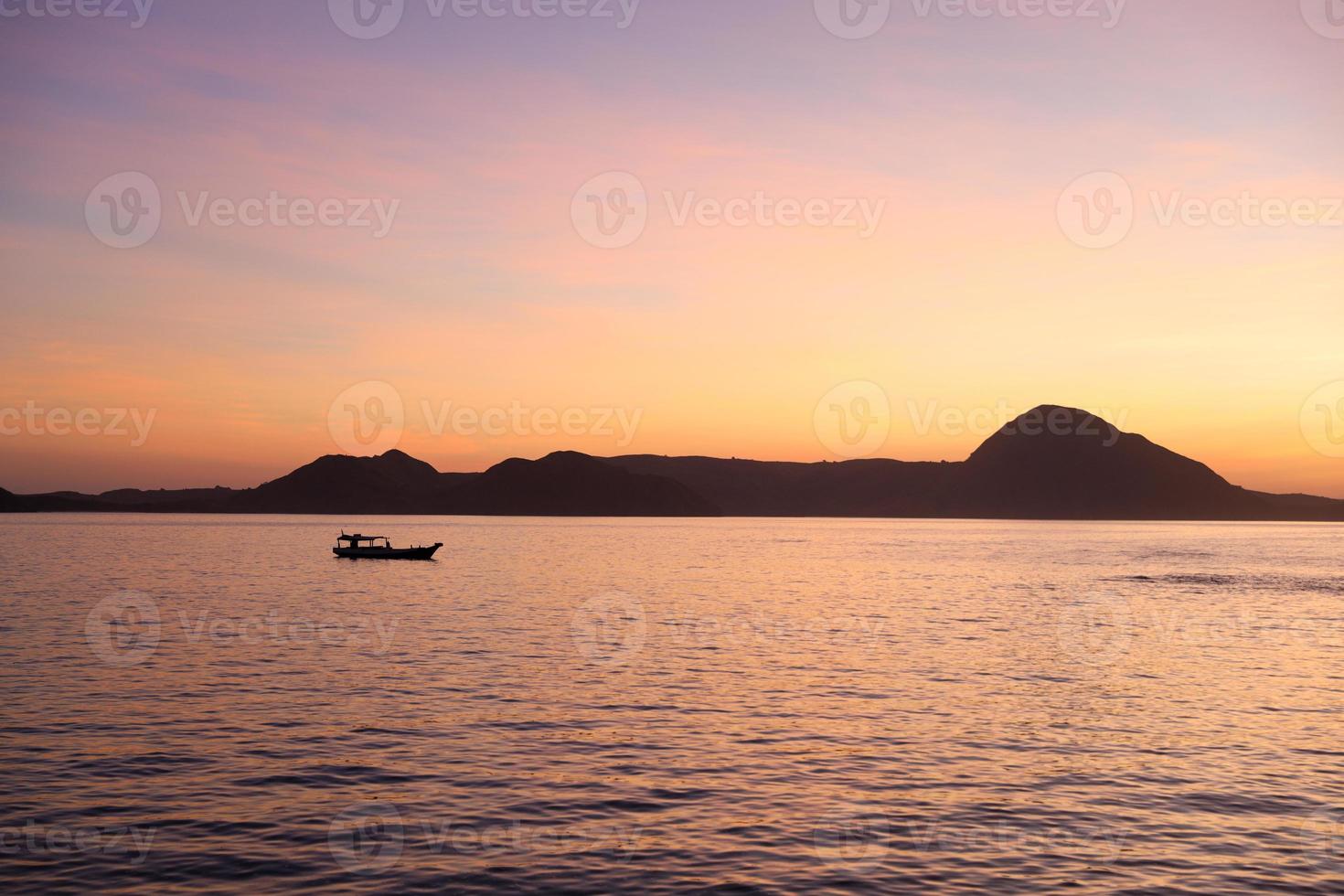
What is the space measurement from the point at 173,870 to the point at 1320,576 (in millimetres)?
137896

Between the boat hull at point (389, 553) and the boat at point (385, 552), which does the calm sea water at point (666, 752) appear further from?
the boat hull at point (389, 553)

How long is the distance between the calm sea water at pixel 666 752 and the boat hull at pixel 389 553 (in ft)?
214

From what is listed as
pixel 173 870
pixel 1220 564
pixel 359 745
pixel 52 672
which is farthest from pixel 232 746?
pixel 1220 564

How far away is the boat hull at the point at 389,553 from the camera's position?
454 feet

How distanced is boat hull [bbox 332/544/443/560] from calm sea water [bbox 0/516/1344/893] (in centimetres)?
6538

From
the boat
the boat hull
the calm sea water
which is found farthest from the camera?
the boat hull

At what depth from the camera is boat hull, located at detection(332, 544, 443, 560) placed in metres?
138

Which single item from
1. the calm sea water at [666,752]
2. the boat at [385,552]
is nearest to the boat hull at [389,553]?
the boat at [385,552]

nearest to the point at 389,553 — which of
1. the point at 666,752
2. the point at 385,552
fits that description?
the point at 385,552

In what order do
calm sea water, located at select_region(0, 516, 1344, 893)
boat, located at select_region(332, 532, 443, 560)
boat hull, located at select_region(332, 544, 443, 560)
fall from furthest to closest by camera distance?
1. boat hull, located at select_region(332, 544, 443, 560)
2. boat, located at select_region(332, 532, 443, 560)
3. calm sea water, located at select_region(0, 516, 1344, 893)

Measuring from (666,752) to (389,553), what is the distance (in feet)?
377

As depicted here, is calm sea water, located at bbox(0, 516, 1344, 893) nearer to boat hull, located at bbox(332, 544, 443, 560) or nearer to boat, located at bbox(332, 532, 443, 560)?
boat, located at bbox(332, 532, 443, 560)

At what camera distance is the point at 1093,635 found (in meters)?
62.8

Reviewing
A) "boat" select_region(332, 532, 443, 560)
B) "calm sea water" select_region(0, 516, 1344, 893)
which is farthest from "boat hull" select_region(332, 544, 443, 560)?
"calm sea water" select_region(0, 516, 1344, 893)
